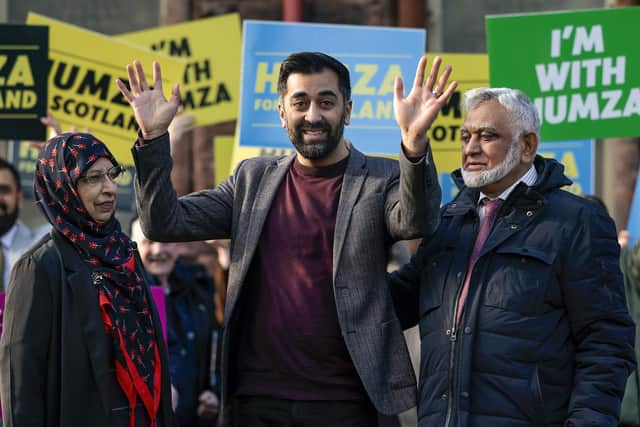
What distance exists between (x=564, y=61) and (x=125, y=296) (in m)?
3.08

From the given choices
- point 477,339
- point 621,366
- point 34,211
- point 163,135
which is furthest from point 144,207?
point 34,211

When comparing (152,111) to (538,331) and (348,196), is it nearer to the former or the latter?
(348,196)

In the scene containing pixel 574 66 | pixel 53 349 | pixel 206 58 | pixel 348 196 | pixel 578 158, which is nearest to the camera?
pixel 53 349

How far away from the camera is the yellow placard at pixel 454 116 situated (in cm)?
695

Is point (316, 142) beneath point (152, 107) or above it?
beneath

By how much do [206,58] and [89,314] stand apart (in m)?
3.81

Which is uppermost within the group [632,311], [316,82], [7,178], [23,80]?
[23,80]

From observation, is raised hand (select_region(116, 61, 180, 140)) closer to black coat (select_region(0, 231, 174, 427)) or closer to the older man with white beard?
black coat (select_region(0, 231, 174, 427))

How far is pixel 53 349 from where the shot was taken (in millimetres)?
4184

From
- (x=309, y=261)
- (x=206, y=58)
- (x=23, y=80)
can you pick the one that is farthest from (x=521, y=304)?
(x=206, y=58)

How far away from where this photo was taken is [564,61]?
6621mm

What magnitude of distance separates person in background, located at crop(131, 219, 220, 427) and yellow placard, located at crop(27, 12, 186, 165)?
2.11 feet

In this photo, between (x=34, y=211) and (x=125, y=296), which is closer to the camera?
(x=125, y=296)

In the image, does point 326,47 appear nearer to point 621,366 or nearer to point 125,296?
point 125,296
